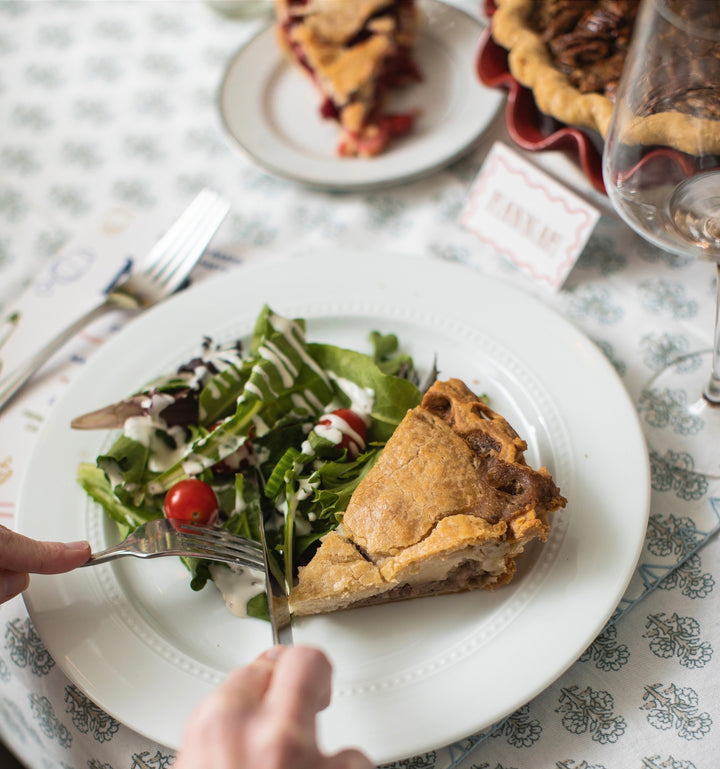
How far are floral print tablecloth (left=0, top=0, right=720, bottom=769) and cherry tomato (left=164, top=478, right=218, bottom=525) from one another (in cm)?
43

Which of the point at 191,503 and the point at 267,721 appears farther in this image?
the point at 191,503

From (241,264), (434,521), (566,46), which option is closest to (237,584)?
(434,521)

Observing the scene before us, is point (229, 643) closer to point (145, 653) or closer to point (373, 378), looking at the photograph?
point (145, 653)

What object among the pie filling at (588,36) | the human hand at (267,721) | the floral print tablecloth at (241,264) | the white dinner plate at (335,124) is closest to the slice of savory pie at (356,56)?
the white dinner plate at (335,124)

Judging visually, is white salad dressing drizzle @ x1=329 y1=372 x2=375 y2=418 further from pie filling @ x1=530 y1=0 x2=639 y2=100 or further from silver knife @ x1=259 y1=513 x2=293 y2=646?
pie filling @ x1=530 y1=0 x2=639 y2=100

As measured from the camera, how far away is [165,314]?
2162mm

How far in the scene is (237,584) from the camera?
65.6 inches

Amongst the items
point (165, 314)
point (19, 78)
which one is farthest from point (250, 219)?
point (19, 78)

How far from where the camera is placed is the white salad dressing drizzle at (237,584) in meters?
1.64

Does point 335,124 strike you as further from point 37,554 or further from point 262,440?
point 37,554

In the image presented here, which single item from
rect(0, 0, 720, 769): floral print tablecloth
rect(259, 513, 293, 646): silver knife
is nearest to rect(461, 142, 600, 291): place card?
rect(0, 0, 720, 769): floral print tablecloth

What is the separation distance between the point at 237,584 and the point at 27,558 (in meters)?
0.44

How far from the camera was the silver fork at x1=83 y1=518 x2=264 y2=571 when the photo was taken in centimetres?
159

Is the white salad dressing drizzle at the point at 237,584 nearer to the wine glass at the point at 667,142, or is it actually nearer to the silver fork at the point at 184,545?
the silver fork at the point at 184,545
